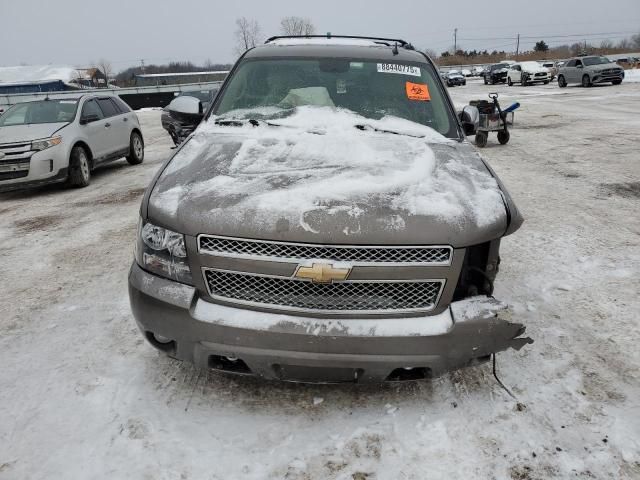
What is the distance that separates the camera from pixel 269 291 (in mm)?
2293

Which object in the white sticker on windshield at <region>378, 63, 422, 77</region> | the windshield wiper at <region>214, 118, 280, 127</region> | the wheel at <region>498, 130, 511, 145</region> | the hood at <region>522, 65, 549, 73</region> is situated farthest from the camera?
the hood at <region>522, 65, 549, 73</region>

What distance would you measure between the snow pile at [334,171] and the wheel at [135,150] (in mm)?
7830

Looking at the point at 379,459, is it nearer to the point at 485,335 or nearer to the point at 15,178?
the point at 485,335

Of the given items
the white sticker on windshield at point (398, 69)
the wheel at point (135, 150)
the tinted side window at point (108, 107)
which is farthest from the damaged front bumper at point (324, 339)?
the wheel at point (135, 150)

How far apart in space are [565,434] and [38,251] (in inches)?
201

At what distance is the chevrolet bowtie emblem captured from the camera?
217 cm

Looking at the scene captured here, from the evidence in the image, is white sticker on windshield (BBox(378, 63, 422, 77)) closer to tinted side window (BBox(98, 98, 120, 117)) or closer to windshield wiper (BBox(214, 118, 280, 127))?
windshield wiper (BBox(214, 118, 280, 127))

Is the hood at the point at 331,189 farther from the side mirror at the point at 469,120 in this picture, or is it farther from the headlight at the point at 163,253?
the side mirror at the point at 469,120

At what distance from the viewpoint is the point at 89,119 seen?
891 cm

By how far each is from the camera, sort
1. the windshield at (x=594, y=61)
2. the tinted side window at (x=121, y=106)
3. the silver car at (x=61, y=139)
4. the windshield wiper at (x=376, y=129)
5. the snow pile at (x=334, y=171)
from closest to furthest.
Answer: the snow pile at (x=334, y=171) < the windshield wiper at (x=376, y=129) < the silver car at (x=61, y=139) < the tinted side window at (x=121, y=106) < the windshield at (x=594, y=61)

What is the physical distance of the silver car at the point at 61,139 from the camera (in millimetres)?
7641

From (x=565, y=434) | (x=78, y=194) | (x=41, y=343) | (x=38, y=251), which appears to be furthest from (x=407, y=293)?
(x=78, y=194)

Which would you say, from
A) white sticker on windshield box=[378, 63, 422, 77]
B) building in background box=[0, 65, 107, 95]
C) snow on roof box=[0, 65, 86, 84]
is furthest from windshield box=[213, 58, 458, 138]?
snow on roof box=[0, 65, 86, 84]

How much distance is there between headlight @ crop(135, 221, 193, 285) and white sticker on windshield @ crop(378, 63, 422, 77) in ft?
7.49
